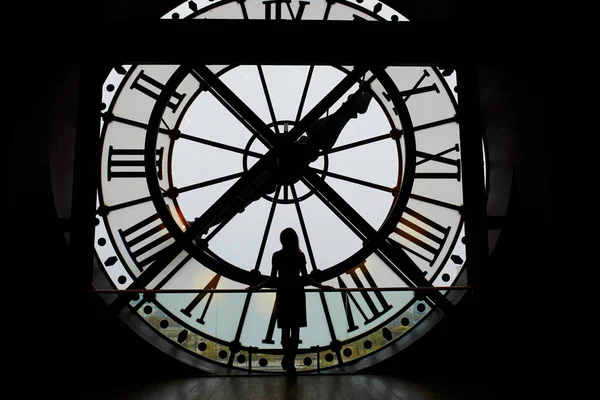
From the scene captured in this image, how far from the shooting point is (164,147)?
3.80 meters

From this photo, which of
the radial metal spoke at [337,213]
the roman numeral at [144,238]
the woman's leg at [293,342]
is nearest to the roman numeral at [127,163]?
the roman numeral at [144,238]

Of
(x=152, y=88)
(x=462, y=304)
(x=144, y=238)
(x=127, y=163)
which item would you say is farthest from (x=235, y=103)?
(x=462, y=304)

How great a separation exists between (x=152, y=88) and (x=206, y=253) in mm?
1277

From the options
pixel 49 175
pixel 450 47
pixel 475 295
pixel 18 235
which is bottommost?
pixel 475 295

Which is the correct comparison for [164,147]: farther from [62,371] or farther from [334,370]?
[334,370]

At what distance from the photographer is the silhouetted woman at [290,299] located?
2760mm

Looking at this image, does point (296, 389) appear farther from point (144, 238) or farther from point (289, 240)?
point (144, 238)

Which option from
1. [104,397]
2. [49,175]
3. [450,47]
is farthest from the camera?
[49,175]

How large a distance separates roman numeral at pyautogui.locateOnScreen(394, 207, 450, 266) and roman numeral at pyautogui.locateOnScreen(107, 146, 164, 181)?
71.9 inches

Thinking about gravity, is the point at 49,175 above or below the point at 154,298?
above

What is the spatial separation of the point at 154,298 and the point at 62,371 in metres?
0.62

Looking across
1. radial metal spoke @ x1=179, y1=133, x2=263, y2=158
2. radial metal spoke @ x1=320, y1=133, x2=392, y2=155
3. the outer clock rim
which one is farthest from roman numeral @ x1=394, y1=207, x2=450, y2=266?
radial metal spoke @ x1=179, y1=133, x2=263, y2=158

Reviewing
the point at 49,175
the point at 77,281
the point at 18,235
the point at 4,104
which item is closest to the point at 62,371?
the point at 77,281

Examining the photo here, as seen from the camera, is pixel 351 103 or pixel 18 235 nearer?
pixel 18 235
